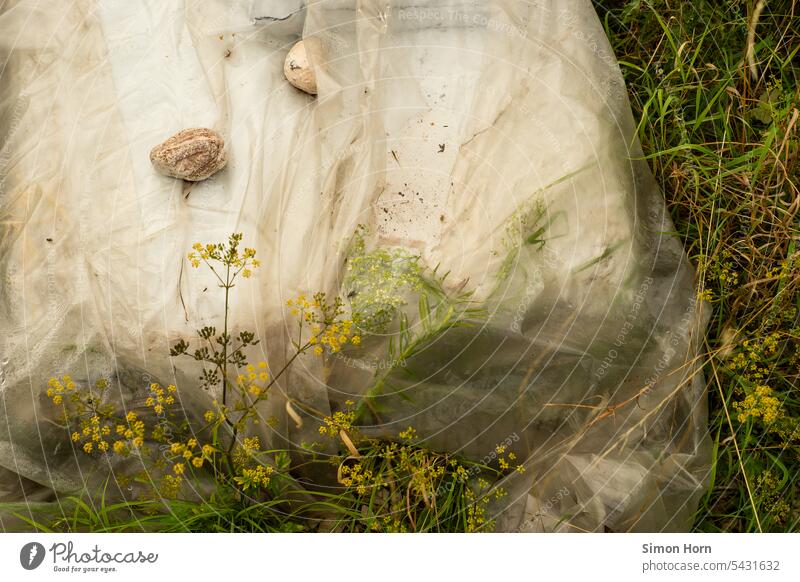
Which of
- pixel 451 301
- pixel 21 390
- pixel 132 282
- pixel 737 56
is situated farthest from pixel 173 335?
pixel 737 56

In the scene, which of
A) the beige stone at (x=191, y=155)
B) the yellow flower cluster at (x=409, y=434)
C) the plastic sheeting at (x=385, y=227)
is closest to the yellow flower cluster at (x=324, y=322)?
the plastic sheeting at (x=385, y=227)

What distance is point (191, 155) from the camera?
4.13ft

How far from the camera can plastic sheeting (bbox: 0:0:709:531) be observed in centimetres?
122

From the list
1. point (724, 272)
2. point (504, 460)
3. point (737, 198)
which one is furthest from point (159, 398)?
point (737, 198)

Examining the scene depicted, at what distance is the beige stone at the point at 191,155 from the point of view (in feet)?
4.13

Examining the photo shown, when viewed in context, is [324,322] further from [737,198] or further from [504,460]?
[737,198]

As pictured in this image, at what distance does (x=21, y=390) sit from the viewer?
123 centimetres

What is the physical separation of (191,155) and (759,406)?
46.7 inches

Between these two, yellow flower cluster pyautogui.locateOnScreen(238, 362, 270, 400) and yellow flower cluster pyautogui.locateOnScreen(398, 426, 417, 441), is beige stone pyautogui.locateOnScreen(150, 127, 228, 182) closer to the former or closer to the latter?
yellow flower cluster pyautogui.locateOnScreen(238, 362, 270, 400)

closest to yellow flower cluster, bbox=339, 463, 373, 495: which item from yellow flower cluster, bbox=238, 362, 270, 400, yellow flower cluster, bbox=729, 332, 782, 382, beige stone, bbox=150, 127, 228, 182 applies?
yellow flower cluster, bbox=238, 362, 270, 400

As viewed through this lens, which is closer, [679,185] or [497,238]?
[497,238]

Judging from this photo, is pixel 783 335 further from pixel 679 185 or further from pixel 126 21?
pixel 126 21

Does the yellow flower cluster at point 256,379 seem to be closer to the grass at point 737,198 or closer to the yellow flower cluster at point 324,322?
the yellow flower cluster at point 324,322

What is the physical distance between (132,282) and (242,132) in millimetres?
365
